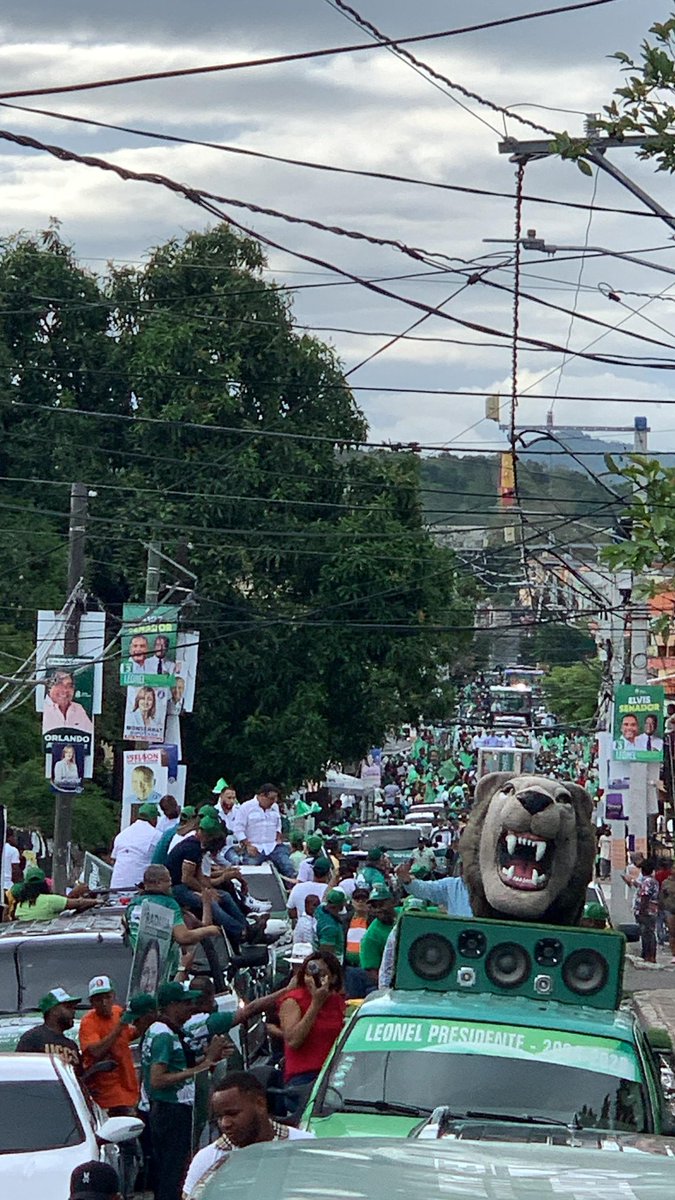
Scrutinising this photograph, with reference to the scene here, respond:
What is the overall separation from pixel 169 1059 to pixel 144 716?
65.3 feet

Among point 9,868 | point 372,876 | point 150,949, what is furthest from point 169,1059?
point 9,868

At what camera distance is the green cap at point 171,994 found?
35.9 ft

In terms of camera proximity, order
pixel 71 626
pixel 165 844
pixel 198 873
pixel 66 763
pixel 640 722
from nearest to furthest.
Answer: pixel 198 873 → pixel 165 844 → pixel 66 763 → pixel 71 626 → pixel 640 722

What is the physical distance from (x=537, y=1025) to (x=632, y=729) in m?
24.5

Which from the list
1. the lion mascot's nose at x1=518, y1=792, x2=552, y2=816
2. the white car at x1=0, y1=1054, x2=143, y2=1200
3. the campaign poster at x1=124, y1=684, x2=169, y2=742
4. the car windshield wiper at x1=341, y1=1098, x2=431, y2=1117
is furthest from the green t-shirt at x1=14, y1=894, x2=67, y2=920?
the campaign poster at x1=124, y1=684, x2=169, y2=742

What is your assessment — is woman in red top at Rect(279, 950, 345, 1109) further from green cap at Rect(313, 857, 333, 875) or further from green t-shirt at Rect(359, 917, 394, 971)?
green cap at Rect(313, 857, 333, 875)

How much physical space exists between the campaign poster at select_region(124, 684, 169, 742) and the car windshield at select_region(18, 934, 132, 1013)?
57.0 feet

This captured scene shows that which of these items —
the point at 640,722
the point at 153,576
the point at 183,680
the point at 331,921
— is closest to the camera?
the point at 331,921

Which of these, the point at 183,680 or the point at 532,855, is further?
the point at 183,680

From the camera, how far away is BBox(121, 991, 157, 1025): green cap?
11.3m

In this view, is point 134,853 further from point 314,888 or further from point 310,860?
point 310,860

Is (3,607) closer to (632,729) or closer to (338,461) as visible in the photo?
(338,461)

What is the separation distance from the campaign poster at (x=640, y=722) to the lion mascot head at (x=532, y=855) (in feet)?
62.1

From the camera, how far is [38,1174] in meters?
9.27
